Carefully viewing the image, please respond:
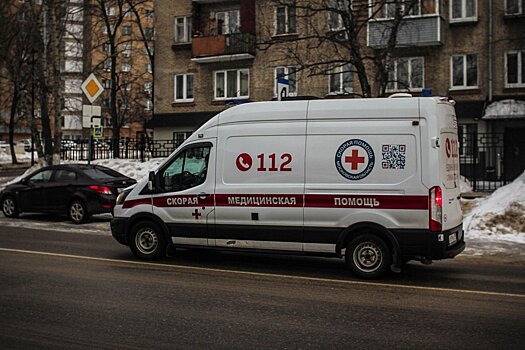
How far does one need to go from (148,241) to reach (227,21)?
25.8m

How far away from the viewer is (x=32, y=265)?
381 inches

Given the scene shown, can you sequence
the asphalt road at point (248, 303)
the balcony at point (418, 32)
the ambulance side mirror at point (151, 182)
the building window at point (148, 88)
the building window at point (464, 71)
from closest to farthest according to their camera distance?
the asphalt road at point (248, 303) → the ambulance side mirror at point (151, 182) → the balcony at point (418, 32) → the building window at point (464, 71) → the building window at point (148, 88)

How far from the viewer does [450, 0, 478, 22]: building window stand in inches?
1104

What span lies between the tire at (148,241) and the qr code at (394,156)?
3.89 metres

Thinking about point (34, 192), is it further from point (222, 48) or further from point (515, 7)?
point (515, 7)

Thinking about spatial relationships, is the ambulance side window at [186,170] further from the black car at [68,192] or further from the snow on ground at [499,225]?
the black car at [68,192]

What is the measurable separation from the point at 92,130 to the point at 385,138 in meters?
12.9

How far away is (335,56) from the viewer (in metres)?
30.8

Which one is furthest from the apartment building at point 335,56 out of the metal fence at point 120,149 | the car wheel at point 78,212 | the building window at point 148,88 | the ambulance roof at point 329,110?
the building window at point 148,88

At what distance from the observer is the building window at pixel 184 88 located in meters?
A: 35.1

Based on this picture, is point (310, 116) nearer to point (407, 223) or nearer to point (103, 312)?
point (407, 223)

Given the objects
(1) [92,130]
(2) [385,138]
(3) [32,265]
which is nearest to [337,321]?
(2) [385,138]

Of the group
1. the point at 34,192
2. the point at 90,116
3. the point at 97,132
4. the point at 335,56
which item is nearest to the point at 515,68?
the point at 335,56

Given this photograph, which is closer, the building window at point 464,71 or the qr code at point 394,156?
the qr code at point 394,156
